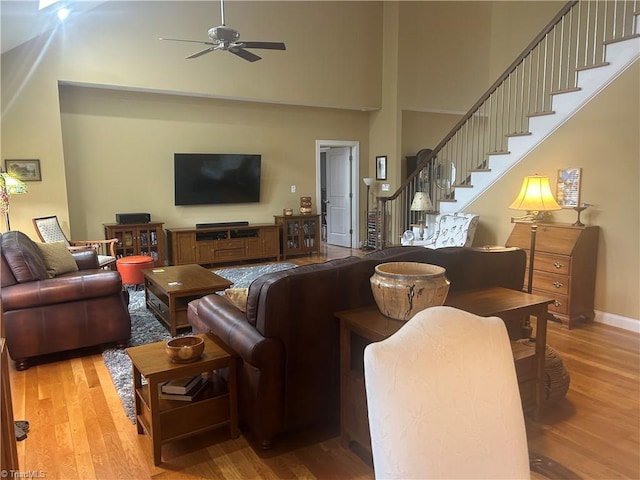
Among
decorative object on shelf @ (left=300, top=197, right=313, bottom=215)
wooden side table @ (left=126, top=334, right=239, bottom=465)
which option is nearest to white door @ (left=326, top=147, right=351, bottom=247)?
decorative object on shelf @ (left=300, top=197, right=313, bottom=215)

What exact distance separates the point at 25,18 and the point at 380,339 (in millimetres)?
5343

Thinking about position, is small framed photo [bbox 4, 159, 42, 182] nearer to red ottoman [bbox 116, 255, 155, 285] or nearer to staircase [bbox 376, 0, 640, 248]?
red ottoman [bbox 116, 255, 155, 285]

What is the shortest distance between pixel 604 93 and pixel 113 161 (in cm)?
630

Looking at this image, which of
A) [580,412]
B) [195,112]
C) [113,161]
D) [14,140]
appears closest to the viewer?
[580,412]

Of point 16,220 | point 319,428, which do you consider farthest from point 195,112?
point 319,428

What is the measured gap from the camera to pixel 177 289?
12.7ft

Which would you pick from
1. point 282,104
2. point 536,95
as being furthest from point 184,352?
point 282,104

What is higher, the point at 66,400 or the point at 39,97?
the point at 39,97

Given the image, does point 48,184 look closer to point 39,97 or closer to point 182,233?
point 39,97

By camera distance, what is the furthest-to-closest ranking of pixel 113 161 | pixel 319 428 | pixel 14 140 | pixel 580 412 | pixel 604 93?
pixel 113 161 < pixel 14 140 < pixel 604 93 < pixel 580 412 < pixel 319 428

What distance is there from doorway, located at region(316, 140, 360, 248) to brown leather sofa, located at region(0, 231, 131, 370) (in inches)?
209

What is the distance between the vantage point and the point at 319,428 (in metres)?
2.52

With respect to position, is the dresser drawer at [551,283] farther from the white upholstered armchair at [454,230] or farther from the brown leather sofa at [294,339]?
the brown leather sofa at [294,339]

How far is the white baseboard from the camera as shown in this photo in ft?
13.5
